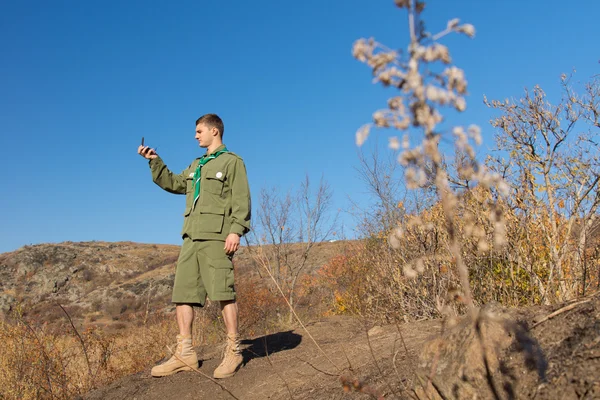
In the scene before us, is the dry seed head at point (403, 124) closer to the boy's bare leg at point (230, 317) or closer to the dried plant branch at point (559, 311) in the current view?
the dried plant branch at point (559, 311)

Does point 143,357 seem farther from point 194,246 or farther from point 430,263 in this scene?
point 430,263

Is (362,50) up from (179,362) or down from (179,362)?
up

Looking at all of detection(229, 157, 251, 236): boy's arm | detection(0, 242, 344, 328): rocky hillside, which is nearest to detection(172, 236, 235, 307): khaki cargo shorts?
detection(229, 157, 251, 236): boy's arm

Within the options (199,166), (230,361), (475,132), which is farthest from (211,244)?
(475,132)

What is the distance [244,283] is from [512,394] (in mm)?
11112

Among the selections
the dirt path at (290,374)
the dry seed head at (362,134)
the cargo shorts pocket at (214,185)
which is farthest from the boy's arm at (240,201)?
the dry seed head at (362,134)

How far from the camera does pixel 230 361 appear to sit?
4.07m

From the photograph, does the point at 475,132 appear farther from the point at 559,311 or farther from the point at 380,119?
the point at 559,311

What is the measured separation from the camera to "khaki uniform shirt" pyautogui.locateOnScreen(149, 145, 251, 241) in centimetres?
418

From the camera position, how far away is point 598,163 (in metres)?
5.99

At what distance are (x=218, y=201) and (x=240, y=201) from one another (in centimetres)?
20

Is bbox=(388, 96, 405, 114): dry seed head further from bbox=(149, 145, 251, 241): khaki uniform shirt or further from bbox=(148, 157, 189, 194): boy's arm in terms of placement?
bbox=(148, 157, 189, 194): boy's arm

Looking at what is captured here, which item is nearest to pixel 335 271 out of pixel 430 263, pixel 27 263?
pixel 430 263

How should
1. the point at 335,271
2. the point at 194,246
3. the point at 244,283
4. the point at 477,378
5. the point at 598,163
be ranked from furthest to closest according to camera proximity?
the point at 335,271 → the point at 244,283 → the point at 598,163 → the point at 194,246 → the point at 477,378
